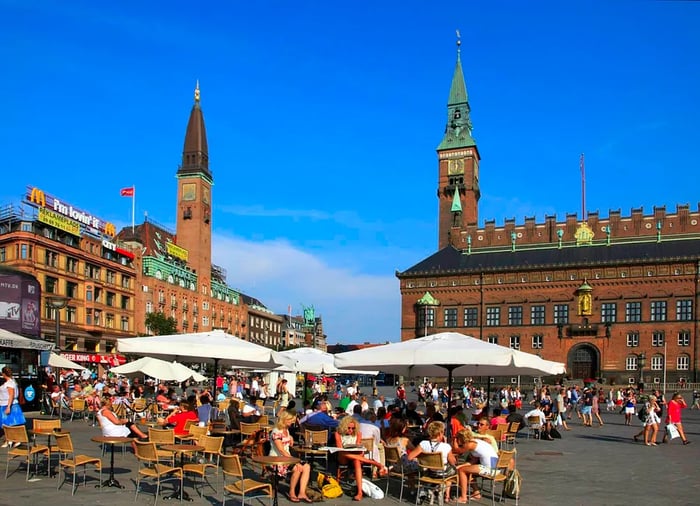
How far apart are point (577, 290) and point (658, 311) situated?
8.21 m

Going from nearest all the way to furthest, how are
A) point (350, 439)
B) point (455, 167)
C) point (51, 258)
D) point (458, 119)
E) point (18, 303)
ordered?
point (350, 439), point (18, 303), point (51, 258), point (455, 167), point (458, 119)

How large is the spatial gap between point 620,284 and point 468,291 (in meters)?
16.6

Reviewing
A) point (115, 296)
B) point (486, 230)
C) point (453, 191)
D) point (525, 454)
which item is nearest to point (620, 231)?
point (486, 230)

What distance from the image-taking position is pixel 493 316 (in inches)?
3054

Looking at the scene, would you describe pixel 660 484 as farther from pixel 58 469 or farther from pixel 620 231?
pixel 620 231

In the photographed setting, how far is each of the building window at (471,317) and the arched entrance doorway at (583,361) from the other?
11144mm

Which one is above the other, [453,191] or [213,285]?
[453,191]

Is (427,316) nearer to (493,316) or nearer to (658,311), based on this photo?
(493,316)

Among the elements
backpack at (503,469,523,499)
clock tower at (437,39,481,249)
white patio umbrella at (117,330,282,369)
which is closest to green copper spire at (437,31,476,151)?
clock tower at (437,39,481,249)

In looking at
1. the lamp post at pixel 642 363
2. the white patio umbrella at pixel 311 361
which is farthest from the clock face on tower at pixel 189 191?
the white patio umbrella at pixel 311 361

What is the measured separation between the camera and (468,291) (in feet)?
259

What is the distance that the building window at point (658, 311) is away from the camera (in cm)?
6869

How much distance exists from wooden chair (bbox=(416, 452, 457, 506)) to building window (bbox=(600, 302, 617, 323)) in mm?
66249

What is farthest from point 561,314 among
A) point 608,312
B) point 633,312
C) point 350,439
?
point 350,439
